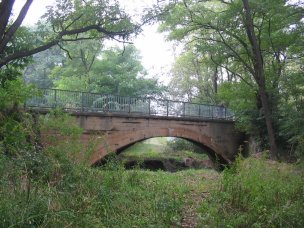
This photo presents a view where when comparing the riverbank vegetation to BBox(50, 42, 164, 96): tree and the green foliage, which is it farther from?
BBox(50, 42, 164, 96): tree

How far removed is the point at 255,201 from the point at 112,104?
11826mm

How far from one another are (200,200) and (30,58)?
218 inches

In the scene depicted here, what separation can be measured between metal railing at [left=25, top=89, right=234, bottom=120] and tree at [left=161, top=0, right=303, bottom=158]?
3865mm

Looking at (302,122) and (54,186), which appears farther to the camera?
(302,122)

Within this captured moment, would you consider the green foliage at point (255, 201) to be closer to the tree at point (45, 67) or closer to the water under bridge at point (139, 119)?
the water under bridge at point (139, 119)

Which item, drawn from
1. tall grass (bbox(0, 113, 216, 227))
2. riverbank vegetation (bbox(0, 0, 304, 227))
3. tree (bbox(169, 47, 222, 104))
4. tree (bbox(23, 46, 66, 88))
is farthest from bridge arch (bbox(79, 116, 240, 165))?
tree (bbox(23, 46, 66, 88))

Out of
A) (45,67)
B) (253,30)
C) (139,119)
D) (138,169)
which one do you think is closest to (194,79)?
(139,119)

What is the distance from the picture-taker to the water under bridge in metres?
15.0

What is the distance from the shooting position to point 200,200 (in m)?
6.72

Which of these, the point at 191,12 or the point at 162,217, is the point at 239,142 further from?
the point at 162,217

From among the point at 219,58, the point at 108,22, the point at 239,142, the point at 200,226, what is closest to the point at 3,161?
the point at 200,226

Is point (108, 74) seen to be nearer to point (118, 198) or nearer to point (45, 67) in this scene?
point (45, 67)

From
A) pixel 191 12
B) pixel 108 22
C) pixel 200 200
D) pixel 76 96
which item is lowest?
pixel 200 200

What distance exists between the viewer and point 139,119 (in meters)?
17.0
